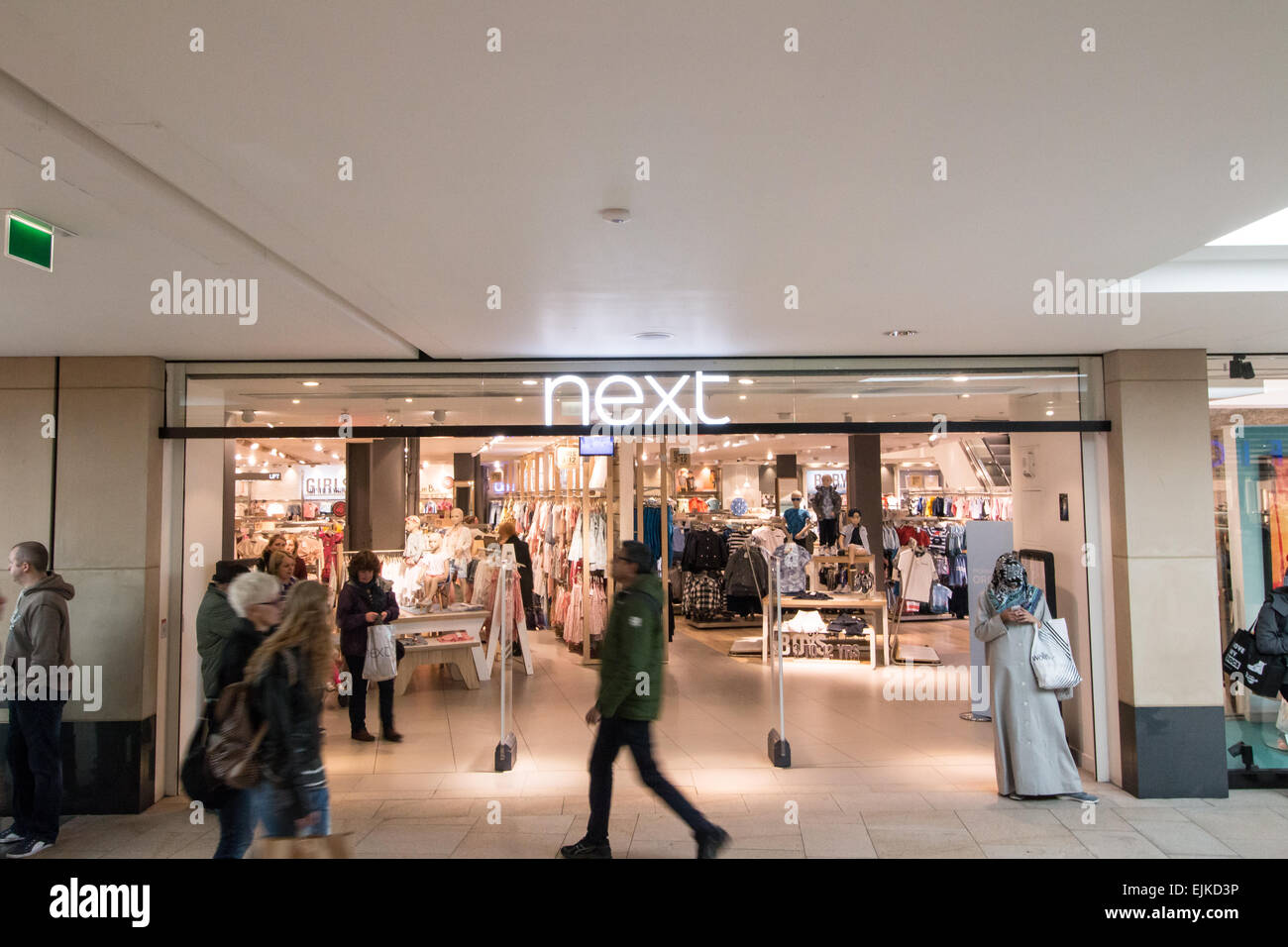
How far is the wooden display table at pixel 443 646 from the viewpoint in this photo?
8430 millimetres

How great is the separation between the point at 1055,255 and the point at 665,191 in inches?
80.1

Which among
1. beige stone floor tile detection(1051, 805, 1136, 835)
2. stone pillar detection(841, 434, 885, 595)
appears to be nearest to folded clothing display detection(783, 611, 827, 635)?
stone pillar detection(841, 434, 885, 595)

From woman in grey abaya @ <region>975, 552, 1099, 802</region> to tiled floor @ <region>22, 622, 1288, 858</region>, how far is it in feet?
0.51

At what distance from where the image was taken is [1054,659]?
5.55m

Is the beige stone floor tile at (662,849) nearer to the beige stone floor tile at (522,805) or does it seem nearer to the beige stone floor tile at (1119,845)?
the beige stone floor tile at (522,805)

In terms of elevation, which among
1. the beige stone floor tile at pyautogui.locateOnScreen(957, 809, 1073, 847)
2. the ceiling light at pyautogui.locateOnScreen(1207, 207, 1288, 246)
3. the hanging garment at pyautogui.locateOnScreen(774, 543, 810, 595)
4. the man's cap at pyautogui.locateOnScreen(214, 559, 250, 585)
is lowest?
the beige stone floor tile at pyautogui.locateOnScreen(957, 809, 1073, 847)

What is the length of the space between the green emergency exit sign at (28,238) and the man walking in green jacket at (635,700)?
2.81 meters

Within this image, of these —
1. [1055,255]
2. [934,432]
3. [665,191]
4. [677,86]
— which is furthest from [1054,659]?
[677,86]

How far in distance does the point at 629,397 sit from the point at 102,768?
430 centimetres

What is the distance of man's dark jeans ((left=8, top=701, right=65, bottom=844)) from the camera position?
190 inches

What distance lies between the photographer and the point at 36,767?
4.83 metres

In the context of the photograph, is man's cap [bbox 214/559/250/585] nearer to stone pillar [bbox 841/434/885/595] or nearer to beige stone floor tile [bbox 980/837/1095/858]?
beige stone floor tile [bbox 980/837/1095/858]

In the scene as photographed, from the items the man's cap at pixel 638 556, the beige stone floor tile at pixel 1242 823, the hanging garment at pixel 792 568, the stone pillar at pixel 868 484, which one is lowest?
the beige stone floor tile at pixel 1242 823

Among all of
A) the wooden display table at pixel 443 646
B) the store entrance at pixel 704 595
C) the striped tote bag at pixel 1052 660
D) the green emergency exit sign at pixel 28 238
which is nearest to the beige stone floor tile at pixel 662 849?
the store entrance at pixel 704 595
